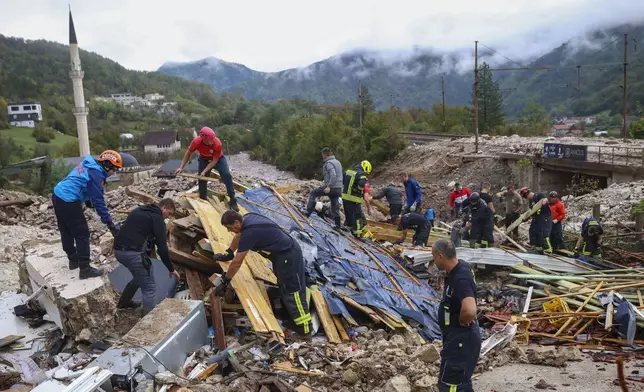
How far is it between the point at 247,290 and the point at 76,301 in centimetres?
172

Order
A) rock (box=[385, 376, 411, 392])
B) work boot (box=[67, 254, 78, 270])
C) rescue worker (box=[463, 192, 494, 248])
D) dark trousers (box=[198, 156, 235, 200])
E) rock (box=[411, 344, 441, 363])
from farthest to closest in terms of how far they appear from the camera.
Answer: rescue worker (box=[463, 192, 494, 248]) → dark trousers (box=[198, 156, 235, 200]) → work boot (box=[67, 254, 78, 270]) → rock (box=[411, 344, 441, 363]) → rock (box=[385, 376, 411, 392])

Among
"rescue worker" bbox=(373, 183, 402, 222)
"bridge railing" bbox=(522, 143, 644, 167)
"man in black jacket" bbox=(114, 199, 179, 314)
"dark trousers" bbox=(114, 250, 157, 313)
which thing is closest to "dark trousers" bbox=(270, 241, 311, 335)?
"man in black jacket" bbox=(114, 199, 179, 314)

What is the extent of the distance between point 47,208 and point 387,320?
32.0 feet

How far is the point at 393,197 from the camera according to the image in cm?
1004

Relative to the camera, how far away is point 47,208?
1211 centimetres

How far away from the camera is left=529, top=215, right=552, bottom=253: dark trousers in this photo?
31.7 feet

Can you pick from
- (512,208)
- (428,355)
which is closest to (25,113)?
(512,208)

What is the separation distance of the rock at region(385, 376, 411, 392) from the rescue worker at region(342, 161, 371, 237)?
16.2ft

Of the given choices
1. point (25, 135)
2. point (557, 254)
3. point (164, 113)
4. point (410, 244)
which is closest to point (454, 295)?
point (410, 244)

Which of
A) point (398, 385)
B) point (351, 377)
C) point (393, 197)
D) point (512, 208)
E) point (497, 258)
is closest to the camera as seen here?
point (398, 385)

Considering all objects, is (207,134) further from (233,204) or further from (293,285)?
(293,285)

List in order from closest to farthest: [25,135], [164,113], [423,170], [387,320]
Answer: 1. [387,320]
2. [423,170]
3. [25,135]
4. [164,113]

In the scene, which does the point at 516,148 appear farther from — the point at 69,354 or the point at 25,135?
the point at 25,135

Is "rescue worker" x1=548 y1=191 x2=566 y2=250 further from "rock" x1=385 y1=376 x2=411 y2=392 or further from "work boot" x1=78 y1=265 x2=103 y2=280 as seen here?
"work boot" x1=78 y1=265 x2=103 y2=280
